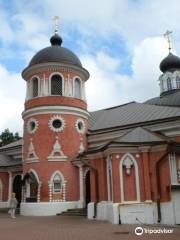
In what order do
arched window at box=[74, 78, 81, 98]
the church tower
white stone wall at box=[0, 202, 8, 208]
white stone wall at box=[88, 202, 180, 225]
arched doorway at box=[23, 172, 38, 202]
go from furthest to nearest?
white stone wall at box=[0, 202, 8, 208] → arched window at box=[74, 78, 81, 98] → arched doorway at box=[23, 172, 38, 202] → the church tower → white stone wall at box=[88, 202, 180, 225]

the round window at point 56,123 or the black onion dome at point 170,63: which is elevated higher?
the black onion dome at point 170,63

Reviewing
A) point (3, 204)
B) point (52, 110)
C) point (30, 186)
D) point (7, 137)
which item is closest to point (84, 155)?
point (52, 110)

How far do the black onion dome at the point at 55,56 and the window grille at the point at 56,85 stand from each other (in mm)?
1206

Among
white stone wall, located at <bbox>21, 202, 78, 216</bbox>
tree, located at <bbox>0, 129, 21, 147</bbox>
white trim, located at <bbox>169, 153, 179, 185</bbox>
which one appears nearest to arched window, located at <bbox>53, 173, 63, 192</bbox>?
white stone wall, located at <bbox>21, 202, 78, 216</bbox>

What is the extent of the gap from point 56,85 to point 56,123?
287 cm

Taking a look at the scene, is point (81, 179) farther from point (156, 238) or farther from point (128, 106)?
point (156, 238)

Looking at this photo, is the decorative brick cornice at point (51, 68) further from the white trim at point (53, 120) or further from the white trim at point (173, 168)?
the white trim at point (173, 168)

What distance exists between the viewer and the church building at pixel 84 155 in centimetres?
1578

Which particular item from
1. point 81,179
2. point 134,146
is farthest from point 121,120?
point 134,146

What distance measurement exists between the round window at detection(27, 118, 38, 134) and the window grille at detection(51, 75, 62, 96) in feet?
7.88

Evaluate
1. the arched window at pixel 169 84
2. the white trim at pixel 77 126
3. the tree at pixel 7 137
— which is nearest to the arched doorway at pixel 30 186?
the white trim at pixel 77 126

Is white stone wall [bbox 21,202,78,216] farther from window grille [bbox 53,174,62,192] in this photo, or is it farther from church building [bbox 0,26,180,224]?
window grille [bbox 53,174,62,192]

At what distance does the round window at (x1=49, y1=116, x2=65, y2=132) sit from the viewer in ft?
70.3

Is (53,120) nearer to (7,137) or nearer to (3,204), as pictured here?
(3,204)
